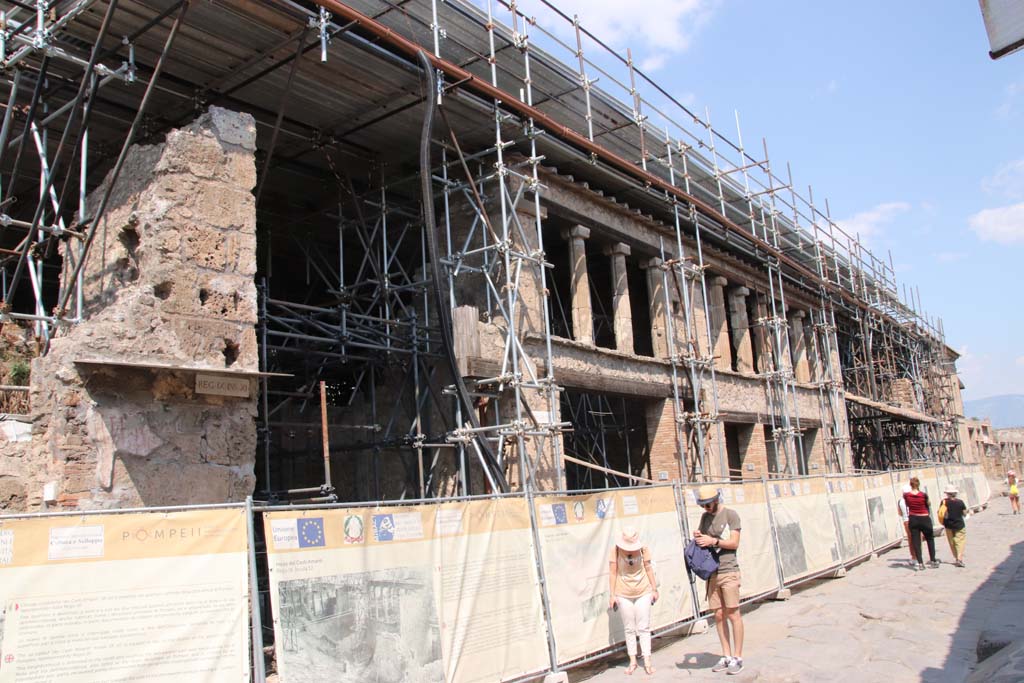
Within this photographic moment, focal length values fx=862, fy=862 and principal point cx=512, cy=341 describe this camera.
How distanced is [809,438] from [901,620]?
16.5 metres

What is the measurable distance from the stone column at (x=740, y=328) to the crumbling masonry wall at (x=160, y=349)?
16.0m

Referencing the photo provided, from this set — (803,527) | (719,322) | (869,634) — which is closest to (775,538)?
(803,527)

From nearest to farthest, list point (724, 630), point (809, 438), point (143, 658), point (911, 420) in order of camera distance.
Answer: point (143, 658)
point (724, 630)
point (809, 438)
point (911, 420)

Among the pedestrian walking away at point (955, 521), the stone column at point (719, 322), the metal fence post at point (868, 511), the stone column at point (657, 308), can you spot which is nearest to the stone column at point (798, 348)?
the stone column at point (719, 322)

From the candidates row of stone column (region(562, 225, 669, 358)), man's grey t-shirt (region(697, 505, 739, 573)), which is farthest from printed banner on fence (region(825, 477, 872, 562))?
man's grey t-shirt (region(697, 505, 739, 573))

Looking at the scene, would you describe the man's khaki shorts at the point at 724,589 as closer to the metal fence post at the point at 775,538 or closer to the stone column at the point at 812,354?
the metal fence post at the point at 775,538

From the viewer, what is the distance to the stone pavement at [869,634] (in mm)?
7660

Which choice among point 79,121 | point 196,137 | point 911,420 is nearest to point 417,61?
point 196,137

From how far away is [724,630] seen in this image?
7918 mm

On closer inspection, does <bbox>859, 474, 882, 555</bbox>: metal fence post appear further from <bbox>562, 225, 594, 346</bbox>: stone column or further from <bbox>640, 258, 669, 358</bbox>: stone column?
<bbox>562, 225, 594, 346</bbox>: stone column

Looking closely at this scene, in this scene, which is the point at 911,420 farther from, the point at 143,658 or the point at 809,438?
the point at 143,658

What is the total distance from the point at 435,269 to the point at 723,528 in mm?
5749

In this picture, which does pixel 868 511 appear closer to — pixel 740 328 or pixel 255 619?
pixel 740 328

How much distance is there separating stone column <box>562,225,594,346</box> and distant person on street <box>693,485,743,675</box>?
8.25 meters
